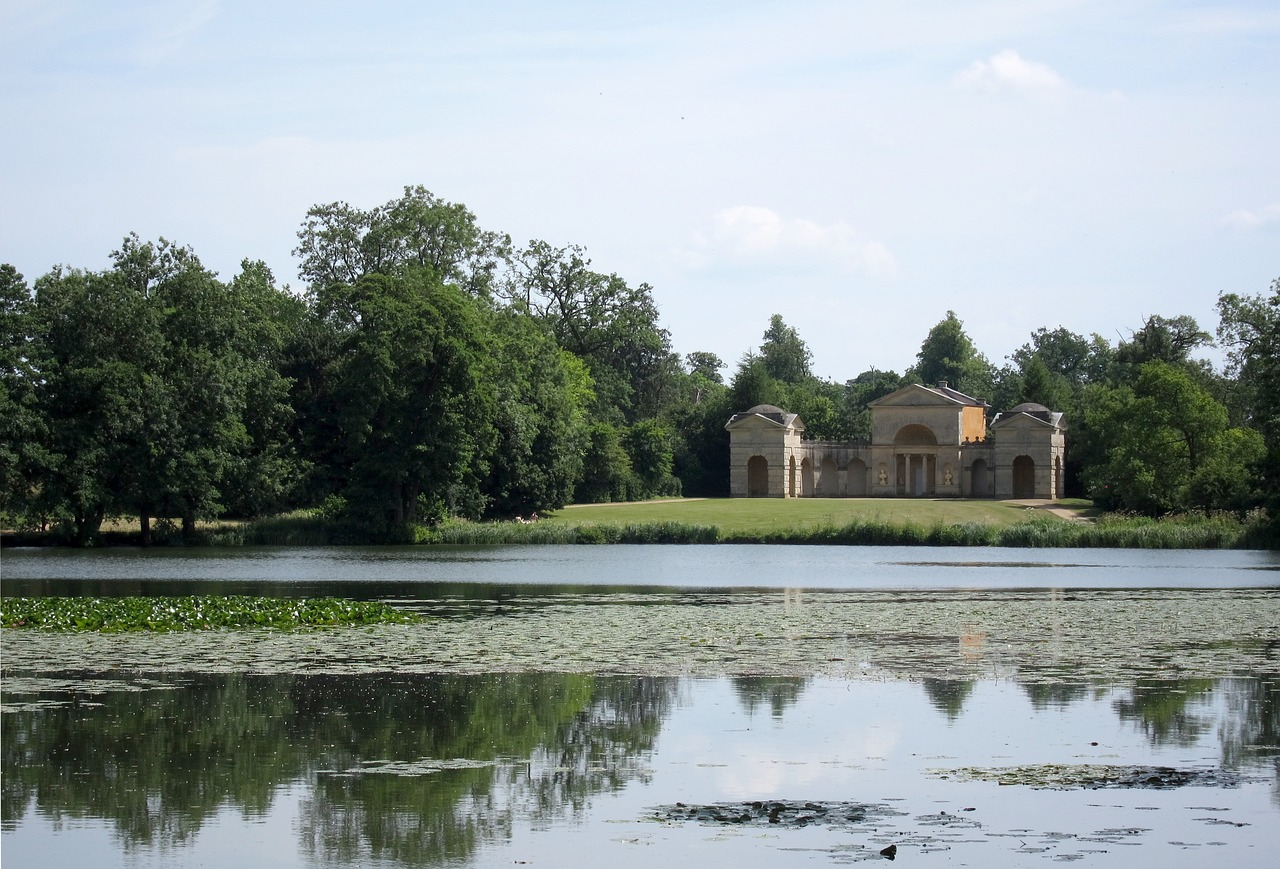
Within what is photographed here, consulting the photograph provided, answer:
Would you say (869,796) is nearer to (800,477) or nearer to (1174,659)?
(1174,659)

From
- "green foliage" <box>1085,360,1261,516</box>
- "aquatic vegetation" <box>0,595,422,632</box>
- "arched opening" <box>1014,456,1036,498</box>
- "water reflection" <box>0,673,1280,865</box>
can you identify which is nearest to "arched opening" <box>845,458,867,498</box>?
"arched opening" <box>1014,456,1036,498</box>

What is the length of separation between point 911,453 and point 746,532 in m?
36.1

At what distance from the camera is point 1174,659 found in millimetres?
18766

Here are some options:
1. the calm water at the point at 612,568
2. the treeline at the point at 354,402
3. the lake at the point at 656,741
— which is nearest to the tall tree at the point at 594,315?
the treeline at the point at 354,402

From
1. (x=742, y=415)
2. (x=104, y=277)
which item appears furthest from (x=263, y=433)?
(x=742, y=415)

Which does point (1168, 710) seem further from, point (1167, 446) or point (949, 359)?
point (949, 359)

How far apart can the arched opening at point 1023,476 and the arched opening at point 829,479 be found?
1198 centimetres

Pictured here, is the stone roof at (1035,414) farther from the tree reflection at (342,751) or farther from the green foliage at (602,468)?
the tree reflection at (342,751)

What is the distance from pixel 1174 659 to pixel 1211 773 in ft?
24.8

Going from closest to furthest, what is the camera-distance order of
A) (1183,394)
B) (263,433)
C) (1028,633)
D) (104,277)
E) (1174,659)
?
(1174,659) → (1028,633) → (104,277) → (263,433) → (1183,394)

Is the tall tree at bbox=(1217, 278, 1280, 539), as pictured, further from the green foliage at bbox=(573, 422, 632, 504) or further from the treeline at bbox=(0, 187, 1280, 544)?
the green foliage at bbox=(573, 422, 632, 504)

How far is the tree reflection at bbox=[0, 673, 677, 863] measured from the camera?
10.1 metres

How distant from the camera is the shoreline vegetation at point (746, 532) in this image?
5400 cm

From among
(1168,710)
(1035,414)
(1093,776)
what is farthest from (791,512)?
(1093,776)
